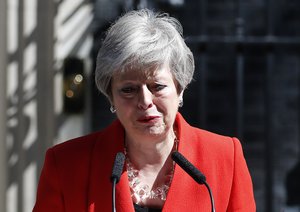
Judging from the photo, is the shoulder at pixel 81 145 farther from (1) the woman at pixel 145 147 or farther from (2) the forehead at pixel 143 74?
(2) the forehead at pixel 143 74

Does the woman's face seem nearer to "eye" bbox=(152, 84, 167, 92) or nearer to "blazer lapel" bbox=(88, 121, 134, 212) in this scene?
"eye" bbox=(152, 84, 167, 92)

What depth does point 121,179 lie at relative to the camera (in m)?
3.05

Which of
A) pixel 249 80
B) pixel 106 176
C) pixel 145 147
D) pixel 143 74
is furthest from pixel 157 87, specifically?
pixel 249 80

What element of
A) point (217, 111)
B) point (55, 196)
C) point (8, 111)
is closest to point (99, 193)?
point (55, 196)

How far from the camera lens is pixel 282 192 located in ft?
20.7

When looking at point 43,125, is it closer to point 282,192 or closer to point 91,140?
point 282,192

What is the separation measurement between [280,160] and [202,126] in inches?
23.3

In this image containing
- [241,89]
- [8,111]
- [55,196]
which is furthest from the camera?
[241,89]

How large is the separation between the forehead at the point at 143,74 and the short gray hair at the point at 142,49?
14 millimetres

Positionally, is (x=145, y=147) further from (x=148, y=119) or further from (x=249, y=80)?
(x=249, y=80)

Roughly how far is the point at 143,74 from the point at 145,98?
89 millimetres

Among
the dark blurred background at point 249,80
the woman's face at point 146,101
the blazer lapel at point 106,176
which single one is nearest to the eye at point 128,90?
the woman's face at point 146,101

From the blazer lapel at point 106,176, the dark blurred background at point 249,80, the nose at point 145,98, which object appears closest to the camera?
the nose at point 145,98

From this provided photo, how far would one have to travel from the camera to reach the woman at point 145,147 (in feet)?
9.62
